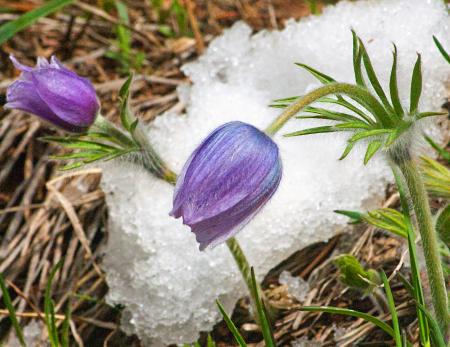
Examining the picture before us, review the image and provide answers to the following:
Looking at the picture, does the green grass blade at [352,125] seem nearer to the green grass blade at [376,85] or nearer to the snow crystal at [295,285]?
the green grass blade at [376,85]

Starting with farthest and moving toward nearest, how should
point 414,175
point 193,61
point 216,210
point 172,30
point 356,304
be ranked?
point 172,30 → point 193,61 → point 356,304 → point 414,175 → point 216,210

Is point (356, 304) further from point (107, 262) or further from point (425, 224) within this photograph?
point (107, 262)

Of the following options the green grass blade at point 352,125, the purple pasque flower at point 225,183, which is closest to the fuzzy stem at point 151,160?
the purple pasque flower at point 225,183

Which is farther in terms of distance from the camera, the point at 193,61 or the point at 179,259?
the point at 193,61

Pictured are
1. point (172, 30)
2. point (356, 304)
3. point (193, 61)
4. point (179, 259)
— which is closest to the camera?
point (356, 304)

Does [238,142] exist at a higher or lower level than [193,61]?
higher

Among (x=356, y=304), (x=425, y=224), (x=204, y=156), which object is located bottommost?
(x=356, y=304)

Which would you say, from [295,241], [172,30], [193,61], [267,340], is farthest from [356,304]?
[172,30]
